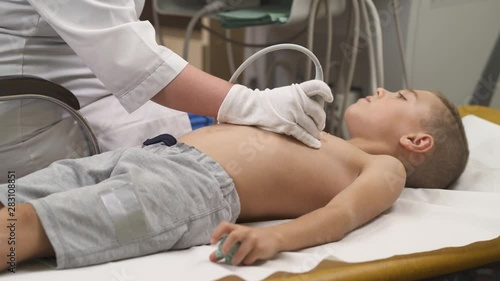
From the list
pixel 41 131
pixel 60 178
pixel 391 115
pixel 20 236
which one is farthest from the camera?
pixel 391 115

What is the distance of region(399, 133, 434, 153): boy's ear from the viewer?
136 centimetres

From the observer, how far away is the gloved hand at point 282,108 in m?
1.13

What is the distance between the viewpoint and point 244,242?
917mm

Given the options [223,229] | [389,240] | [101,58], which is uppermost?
[101,58]

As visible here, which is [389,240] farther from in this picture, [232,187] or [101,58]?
[101,58]

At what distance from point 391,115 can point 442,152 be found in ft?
0.49

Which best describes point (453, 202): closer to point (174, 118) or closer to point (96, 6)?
point (174, 118)

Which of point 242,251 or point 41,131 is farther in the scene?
point 41,131

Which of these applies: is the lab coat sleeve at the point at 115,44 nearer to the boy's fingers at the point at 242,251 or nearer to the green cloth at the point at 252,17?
the boy's fingers at the point at 242,251

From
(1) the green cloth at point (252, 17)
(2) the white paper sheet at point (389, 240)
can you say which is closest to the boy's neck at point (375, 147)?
(2) the white paper sheet at point (389, 240)

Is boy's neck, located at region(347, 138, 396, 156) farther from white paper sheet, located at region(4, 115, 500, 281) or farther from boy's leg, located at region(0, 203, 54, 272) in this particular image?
boy's leg, located at region(0, 203, 54, 272)

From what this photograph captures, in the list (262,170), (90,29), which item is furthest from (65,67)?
(262,170)

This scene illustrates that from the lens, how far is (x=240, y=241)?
916 millimetres

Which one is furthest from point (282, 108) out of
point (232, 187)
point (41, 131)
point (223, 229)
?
point (41, 131)
